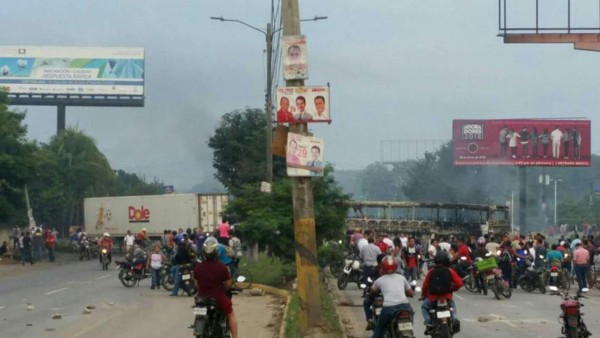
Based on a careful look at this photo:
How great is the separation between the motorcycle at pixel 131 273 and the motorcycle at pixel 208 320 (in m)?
18.3

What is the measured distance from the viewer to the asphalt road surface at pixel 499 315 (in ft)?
60.8

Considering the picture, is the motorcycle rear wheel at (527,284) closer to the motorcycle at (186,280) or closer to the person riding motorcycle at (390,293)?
the motorcycle at (186,280)

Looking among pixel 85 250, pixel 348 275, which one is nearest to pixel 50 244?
pixel 85 250

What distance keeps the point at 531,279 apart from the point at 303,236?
17.1 m

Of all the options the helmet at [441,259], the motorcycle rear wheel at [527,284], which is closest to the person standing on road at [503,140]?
the motorcycle rear wheel at [527,284]

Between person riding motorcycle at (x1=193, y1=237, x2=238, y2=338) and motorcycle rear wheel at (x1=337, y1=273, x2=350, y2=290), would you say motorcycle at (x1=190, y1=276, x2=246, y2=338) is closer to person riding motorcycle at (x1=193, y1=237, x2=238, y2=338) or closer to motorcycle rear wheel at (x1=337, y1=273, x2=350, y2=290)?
person riding motorcycle at (x1=193, y1=237, x2=238, y2=338)

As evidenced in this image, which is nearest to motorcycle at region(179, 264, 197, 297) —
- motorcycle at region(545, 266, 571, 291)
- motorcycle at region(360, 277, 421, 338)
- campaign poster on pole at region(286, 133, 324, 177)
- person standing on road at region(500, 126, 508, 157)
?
motorcycle at region(545, 266, 571, 291)

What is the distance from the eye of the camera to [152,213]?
5969 cm

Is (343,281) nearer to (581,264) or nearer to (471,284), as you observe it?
(471,284)

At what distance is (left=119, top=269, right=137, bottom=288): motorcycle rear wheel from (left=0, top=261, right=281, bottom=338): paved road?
1.00 feet

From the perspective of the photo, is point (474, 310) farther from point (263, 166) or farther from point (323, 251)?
point (263, 166)

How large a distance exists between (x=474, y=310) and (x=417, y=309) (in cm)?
128

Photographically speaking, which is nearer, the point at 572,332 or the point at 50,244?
the point at 572,332

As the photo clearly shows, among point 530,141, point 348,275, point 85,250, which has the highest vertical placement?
point 530,141
